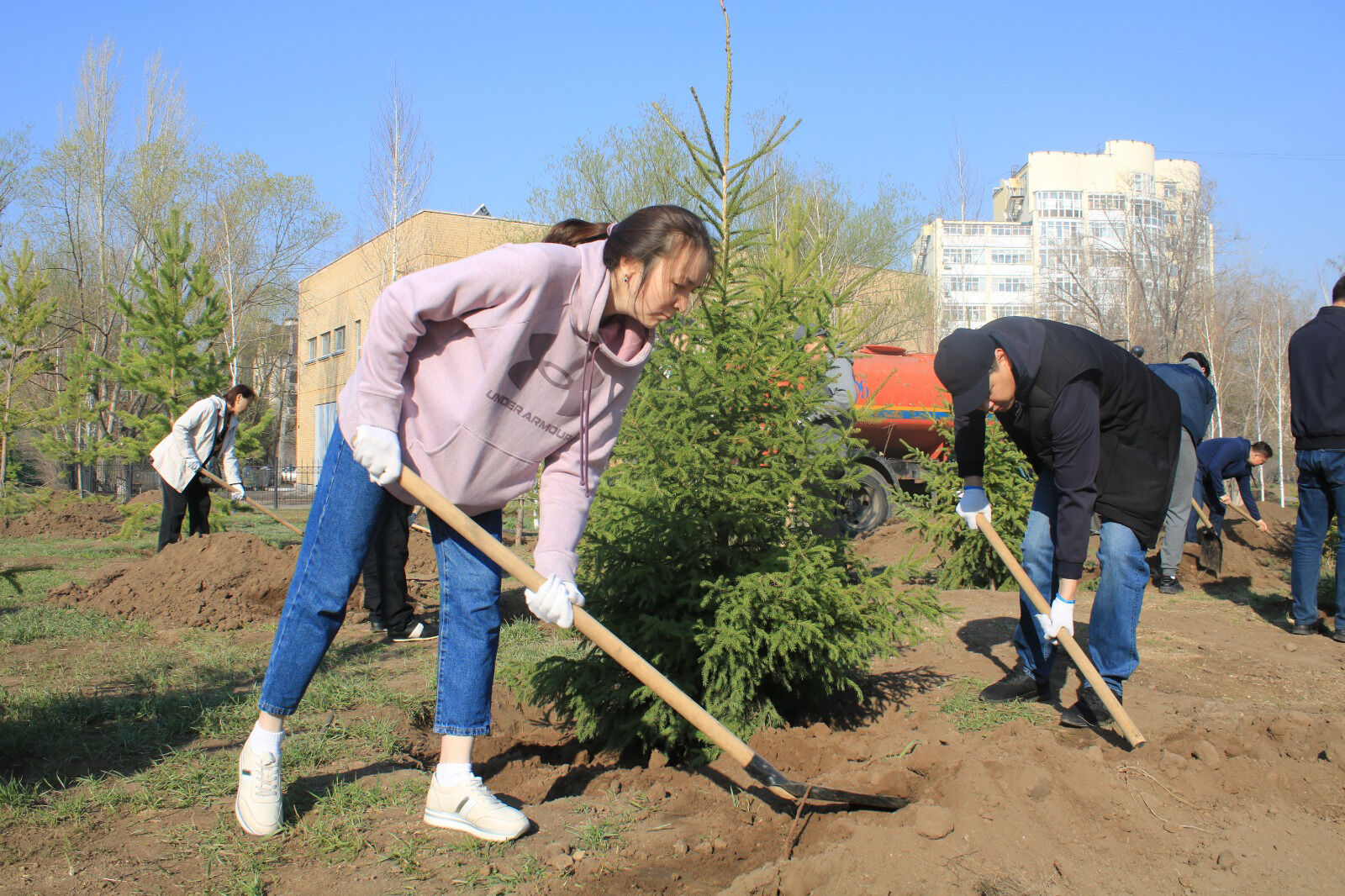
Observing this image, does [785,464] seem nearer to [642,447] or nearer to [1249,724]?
[642,447]

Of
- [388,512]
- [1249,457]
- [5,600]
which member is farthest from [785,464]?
[1249,457]

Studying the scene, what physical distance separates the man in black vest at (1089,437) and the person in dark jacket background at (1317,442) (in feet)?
7.99

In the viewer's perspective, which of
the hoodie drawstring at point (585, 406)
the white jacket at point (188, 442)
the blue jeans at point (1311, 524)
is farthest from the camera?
the white jacket at point (188, 442)

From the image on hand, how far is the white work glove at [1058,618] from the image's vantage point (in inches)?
135

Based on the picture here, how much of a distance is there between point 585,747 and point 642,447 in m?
1.26

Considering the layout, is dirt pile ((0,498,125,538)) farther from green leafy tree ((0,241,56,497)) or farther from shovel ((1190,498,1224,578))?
shovel ((1190,498,1224,578))

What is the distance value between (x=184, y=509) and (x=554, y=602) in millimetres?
6977

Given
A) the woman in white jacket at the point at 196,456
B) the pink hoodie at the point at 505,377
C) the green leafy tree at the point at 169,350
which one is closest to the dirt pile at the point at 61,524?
the green leafy tree at the point at 169,350

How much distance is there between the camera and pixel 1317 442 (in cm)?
524

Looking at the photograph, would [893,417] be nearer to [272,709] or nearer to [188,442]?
[188,442]

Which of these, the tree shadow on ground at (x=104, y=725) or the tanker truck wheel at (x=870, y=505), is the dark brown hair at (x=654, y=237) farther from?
the tanker truck wheel at (x=870, y=505)

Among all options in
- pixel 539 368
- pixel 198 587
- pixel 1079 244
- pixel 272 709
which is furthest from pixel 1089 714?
pixel 1079 244

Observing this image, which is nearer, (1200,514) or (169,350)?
(1200,514)

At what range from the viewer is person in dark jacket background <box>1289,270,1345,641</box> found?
5.14m
